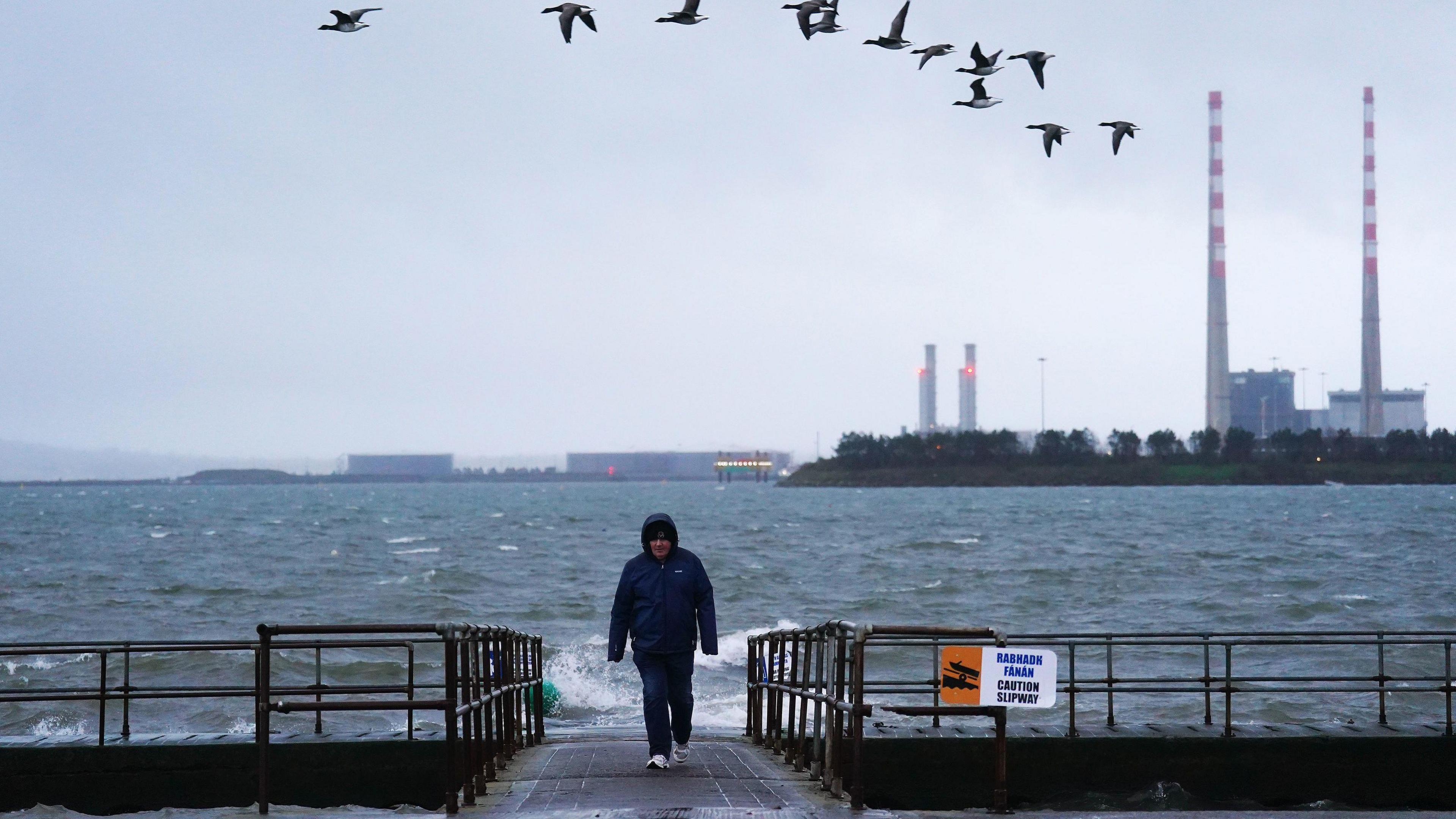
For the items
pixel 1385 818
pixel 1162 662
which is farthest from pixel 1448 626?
pixel 1385 818

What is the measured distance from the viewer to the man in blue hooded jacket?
395 inches

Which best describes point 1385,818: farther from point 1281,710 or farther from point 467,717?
point 1281,710

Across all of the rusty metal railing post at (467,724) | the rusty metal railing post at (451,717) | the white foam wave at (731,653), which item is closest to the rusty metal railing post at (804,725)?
the rusty metal railing post at (467,724)

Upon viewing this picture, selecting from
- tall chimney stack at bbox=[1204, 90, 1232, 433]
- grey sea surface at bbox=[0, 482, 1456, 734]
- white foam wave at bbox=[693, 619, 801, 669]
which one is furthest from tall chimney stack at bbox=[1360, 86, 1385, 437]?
white foam wave at bbox=[693, 619, 801, 669]

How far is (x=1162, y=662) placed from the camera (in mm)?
27641

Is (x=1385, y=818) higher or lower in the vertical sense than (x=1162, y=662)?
higher

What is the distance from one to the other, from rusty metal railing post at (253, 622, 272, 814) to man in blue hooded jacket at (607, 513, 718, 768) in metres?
2.24

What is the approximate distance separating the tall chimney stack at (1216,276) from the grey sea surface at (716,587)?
6633 cm

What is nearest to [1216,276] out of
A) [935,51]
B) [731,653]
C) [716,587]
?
[716,587]

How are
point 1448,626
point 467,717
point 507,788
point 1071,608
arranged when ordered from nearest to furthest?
point 467,717, point 507,788, point 1448,626, point 1071,608

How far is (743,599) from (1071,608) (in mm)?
9334

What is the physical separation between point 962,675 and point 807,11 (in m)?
6.60

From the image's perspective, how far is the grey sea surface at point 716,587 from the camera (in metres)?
24.9

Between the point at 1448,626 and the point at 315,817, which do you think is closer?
the point at 315,817
